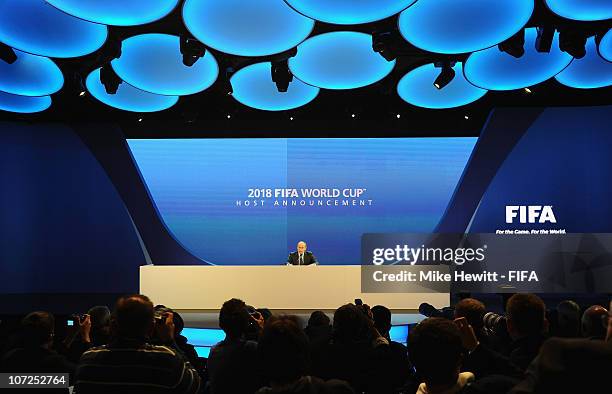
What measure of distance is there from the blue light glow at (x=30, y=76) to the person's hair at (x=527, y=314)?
5.69 meters

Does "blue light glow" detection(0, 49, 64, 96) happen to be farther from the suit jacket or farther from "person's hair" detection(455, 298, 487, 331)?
"person's hair" detection(455, 298, 487, 331)

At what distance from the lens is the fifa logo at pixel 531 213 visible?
7.91 meters

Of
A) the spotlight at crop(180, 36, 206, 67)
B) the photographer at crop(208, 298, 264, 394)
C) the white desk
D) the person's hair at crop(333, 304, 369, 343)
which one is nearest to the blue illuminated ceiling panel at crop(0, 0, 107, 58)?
the spotlight at crop(180, 36, 206, 67)

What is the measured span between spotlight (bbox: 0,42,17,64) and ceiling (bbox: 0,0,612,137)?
1 centimetres

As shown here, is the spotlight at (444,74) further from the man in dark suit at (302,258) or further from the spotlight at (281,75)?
the man in dark suit at (302,258)

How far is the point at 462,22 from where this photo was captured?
429cm

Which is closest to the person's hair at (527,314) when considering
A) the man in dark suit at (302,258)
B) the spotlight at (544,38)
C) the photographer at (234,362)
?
the photographer at (234,362)

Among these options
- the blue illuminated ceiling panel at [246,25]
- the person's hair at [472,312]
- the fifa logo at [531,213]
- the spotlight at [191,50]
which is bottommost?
the person's hair at [472,312]

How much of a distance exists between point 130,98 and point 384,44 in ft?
12.4

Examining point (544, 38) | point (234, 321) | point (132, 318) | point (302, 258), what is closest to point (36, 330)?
point (234, 321)

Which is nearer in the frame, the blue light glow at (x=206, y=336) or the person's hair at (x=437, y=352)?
the person's hair at (x=437, y=352)

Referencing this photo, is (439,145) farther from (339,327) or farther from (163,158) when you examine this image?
(339,327)

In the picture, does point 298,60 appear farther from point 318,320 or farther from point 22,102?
point 22,102

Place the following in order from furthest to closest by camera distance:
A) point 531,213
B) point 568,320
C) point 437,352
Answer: point 531,213
point 568,320
point 437,352
